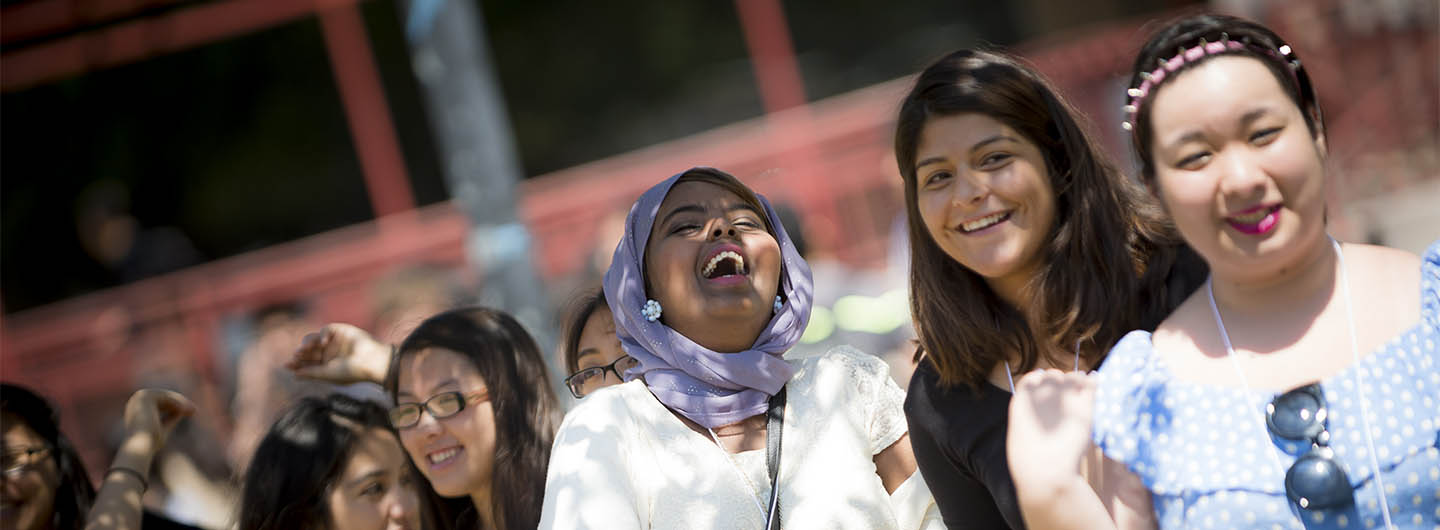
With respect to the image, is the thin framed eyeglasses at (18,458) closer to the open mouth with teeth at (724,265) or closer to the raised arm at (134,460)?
the raised arm at (134,460)

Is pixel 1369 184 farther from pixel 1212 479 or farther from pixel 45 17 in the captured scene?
pixel 45 17

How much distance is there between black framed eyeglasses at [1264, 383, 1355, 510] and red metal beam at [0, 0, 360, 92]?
840cm

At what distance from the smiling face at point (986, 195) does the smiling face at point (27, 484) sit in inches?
107

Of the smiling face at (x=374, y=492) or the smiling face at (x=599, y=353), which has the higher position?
the smiling face at (x=599, y=353)

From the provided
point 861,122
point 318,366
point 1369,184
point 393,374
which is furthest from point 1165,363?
point 1369,184

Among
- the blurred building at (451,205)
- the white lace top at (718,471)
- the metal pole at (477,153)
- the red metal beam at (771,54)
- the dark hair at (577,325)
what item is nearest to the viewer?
the white lace top at (718,471)

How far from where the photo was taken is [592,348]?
3.70m

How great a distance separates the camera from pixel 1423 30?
868cm

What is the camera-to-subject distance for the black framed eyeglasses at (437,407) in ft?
11.0

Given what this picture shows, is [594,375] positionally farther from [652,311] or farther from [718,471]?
[718,471]

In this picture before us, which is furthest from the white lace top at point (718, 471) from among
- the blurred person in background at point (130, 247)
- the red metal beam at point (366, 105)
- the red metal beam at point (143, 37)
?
the blurred person in background at point (130, 247)

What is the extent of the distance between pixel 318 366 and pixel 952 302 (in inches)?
79.4

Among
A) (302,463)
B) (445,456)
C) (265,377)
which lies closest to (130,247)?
(265,377)

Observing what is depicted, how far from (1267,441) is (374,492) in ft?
7.78
